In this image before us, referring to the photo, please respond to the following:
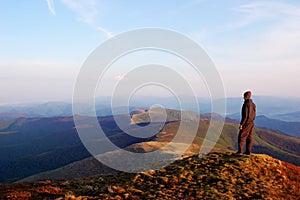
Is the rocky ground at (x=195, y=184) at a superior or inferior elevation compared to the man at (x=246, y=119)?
inferior

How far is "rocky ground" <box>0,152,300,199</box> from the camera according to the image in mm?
16516

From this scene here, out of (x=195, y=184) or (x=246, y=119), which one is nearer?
(x=195, y=184)

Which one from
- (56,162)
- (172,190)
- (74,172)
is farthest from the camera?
(56,162)

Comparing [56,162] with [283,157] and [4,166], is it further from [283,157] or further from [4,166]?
[283,157]

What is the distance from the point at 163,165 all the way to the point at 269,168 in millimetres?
8093

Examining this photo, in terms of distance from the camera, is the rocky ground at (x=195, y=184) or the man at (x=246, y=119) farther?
the man at (x=246, y=119)

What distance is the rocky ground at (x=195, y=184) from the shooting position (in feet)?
54.2

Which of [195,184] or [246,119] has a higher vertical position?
[246,119]

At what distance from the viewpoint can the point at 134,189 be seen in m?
17.6

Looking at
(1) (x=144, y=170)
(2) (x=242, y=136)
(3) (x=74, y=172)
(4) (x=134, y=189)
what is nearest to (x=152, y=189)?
(4) (x=134, y=189)

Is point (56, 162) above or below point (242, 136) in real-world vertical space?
below

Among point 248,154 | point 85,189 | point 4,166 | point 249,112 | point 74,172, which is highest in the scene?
point 249,112

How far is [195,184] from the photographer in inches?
711

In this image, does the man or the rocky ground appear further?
the man
